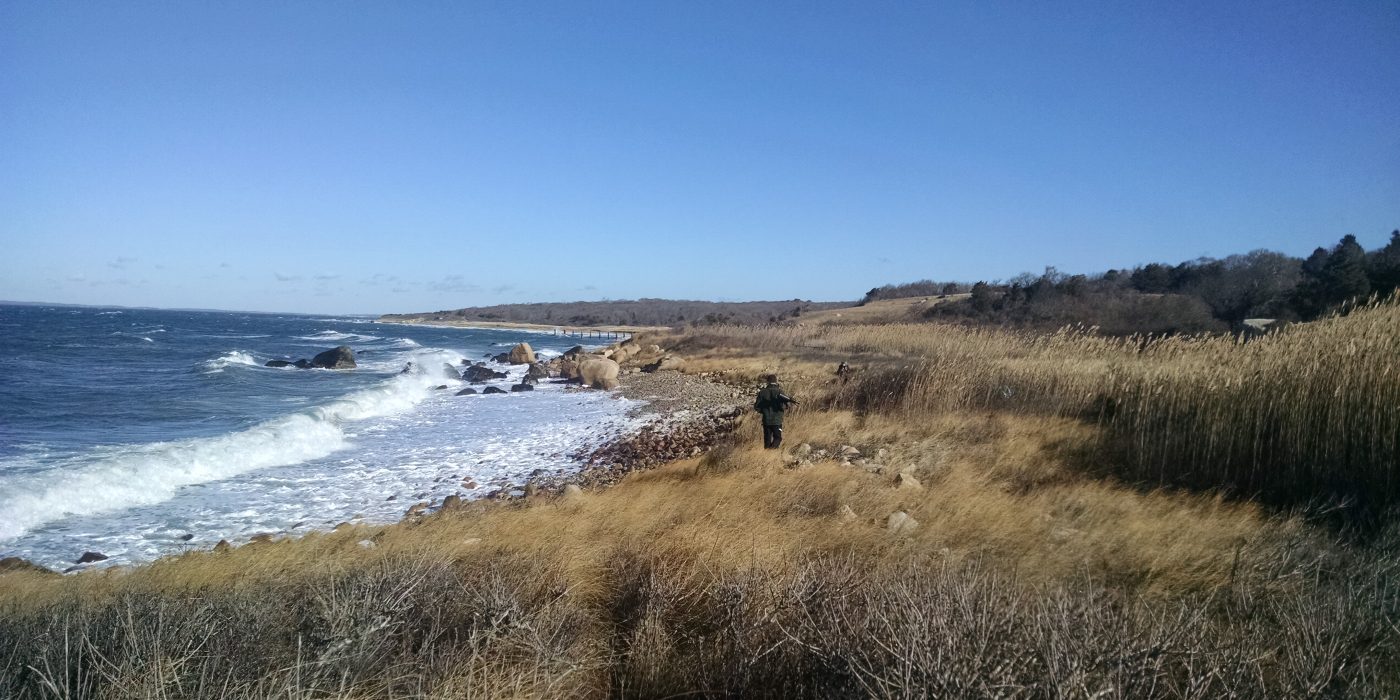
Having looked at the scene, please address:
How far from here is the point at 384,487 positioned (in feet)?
42.9

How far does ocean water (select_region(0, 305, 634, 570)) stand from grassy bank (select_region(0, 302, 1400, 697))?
293cm

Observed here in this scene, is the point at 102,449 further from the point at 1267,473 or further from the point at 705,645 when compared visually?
the point at 1267,473

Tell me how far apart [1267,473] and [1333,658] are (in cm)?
600

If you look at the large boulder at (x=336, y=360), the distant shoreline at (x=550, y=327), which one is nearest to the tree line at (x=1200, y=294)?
the large boulder at (x=336, y=360)

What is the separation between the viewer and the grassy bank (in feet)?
9.23

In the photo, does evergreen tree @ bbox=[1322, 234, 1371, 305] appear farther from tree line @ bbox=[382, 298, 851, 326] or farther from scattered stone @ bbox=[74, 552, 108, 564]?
tree line @ bbox=[382, 298, 851, 326]

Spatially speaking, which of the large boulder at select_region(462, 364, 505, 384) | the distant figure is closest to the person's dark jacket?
the distant figure

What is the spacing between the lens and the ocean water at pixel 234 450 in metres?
10.9

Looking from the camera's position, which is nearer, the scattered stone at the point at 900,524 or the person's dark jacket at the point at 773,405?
the scattered stone at the point at 900,524

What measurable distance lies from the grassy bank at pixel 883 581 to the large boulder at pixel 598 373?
19546mm

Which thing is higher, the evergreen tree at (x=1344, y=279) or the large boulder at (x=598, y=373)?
the evergreen tree at (x=1344, y=279)

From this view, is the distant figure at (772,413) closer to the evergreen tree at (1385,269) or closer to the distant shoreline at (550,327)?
the evergreen tree at (1385,269)

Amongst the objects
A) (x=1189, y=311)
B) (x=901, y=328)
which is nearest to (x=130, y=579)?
(x=901, y=328)

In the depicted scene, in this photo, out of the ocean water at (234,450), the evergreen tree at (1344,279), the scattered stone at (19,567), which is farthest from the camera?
the evergreen tree at (1344,279)
